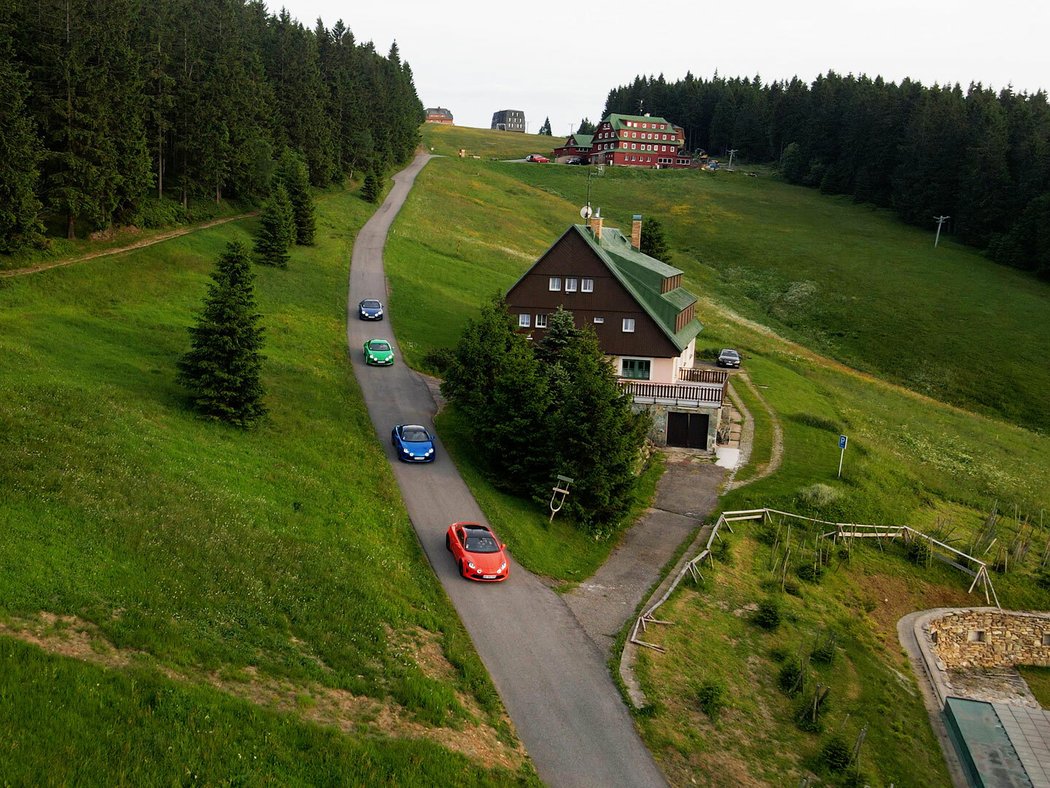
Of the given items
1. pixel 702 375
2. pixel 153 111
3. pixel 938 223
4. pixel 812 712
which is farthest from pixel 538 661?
pixel 938 223

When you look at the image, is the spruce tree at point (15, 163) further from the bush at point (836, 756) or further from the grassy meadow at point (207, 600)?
the bush at point (836, 756)

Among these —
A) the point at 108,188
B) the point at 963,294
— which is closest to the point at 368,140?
the point at 108,188

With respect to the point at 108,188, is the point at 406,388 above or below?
below

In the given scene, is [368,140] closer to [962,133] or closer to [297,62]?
[297,62]

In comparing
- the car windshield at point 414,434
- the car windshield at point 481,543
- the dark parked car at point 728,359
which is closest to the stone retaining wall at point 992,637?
the car windshield at point 481,543

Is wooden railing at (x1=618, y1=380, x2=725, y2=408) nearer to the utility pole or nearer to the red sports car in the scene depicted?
the red sports car
